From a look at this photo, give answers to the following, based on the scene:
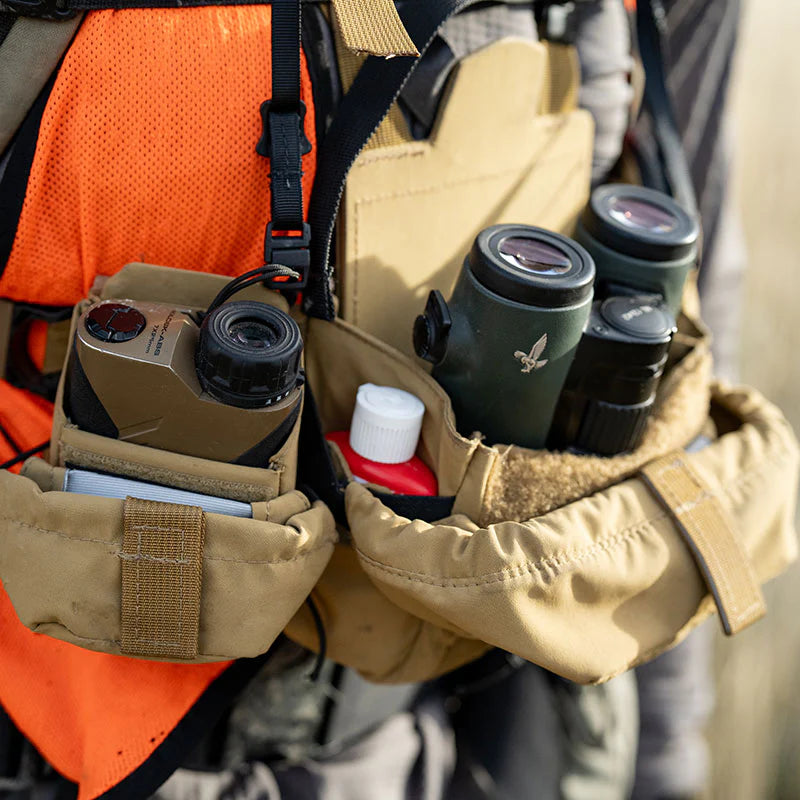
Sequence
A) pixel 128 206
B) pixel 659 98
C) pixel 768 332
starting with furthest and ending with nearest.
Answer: pixel 768 332, pixel 659 98, pixel 128 206

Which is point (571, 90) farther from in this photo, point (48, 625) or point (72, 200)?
point (48, 625)

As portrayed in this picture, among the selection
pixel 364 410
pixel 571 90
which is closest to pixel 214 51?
pixel 364 410

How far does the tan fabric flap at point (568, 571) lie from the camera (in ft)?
2.36

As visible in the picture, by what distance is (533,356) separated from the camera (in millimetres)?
761

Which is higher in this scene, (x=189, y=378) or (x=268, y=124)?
(x=268, y=124)

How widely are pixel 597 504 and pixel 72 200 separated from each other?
0.58m

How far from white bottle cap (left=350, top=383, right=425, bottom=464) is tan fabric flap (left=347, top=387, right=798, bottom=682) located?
0.06 meters

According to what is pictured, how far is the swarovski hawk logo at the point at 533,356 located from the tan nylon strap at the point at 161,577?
32 cm

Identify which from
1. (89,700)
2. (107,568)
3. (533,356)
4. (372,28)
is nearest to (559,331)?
(533,356)

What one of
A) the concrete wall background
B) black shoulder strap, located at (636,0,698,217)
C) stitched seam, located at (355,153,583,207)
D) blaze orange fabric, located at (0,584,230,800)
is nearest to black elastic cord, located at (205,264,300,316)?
stitched seam, located at (355,153,583,207)

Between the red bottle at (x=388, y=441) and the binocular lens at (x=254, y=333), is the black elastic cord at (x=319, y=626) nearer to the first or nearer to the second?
the red bottle at (x=388, y=441)

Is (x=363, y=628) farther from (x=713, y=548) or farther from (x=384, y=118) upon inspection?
(x=384, y=118)

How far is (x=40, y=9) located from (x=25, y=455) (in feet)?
1.32

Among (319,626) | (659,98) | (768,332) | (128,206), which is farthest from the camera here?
(768,332)
